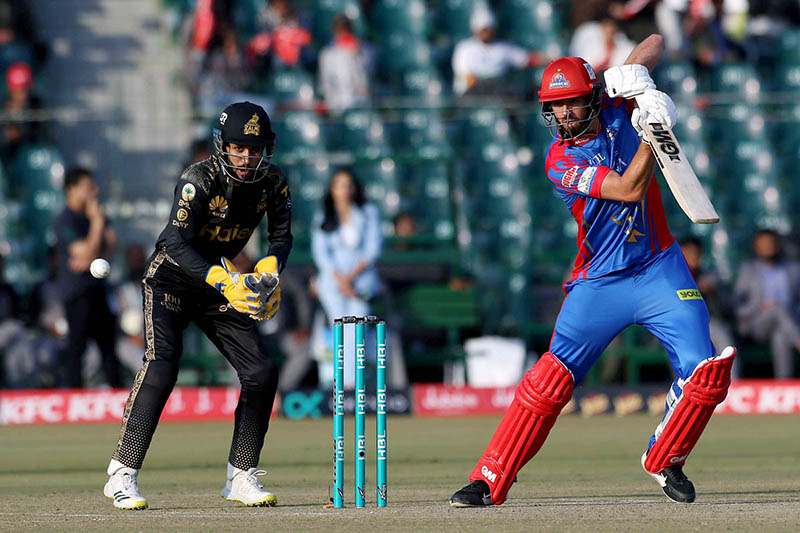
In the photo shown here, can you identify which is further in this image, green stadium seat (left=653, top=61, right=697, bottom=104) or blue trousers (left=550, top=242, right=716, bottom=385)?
green stadium seat (left=653, top=61, right=697, bottom=104)

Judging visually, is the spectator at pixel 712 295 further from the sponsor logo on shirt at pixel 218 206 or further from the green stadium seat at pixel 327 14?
the sponsor logo on shirt at pixel 218 206

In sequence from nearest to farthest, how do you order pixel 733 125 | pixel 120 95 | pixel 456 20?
pixel 120 95, pixel 733 125, pixel 456 20

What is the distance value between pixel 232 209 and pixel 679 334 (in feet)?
6.33

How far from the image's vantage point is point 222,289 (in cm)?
586

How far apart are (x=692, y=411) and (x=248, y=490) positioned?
6.15 ft

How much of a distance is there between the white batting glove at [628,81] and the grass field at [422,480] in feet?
5.43

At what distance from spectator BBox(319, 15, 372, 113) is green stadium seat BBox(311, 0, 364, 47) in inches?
39.6

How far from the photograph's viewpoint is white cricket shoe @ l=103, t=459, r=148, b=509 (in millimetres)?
A: 5891

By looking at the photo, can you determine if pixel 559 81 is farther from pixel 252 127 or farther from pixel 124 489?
pixel 124 489

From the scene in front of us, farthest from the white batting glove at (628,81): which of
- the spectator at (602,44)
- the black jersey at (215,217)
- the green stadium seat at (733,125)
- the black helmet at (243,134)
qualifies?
the green stadium seat at (733,125)

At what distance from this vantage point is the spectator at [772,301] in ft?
39.4

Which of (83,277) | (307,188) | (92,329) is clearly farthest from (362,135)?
(92,329)

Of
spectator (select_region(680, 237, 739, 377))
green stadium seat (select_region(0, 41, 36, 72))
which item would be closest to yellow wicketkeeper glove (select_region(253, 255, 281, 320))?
spectator (select_region(680, 237, 739, 377))

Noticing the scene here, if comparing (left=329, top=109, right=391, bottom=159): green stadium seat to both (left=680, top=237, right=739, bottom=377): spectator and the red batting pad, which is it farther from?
the red batting pad
